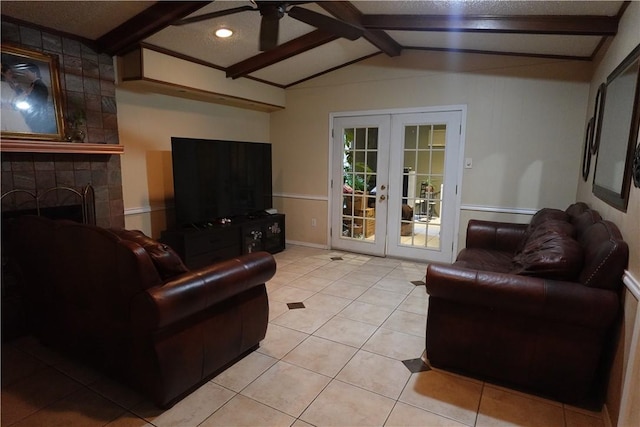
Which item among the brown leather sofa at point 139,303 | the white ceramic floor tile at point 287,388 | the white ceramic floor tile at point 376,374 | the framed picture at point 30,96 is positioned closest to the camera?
the brown leather sofa at point 139,303

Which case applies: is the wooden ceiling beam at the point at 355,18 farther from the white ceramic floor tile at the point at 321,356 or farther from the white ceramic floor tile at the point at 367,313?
the white ceramic floor tile at the point at 321,356

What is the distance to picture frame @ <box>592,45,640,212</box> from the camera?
190 centimetres

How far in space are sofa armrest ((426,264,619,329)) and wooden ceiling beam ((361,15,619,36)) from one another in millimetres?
2039

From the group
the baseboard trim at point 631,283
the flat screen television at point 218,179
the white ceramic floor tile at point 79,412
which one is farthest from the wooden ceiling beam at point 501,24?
the white ceramic floor tile at point 79,412

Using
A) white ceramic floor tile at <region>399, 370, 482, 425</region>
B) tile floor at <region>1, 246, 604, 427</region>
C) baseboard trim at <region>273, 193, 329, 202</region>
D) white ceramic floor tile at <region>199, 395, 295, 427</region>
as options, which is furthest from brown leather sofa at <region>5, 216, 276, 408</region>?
baseboard trim at <region>273, 193, 329, 202</region>

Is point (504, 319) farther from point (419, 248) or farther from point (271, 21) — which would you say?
point (419, 248)

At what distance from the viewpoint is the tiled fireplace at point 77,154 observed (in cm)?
262

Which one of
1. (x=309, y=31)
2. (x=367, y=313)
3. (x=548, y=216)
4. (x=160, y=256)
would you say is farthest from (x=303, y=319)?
(x=309, y=31)

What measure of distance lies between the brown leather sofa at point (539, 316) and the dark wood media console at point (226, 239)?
2.54 meters

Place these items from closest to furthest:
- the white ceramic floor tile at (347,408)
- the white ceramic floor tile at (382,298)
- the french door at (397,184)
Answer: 1. the white ceramic floor tile at (347,408)
2. the white ceramic floor tile at (382,298)
3. the french door at (397,184)

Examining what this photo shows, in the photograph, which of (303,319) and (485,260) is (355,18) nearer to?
(485,260)

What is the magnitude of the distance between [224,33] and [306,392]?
303 cm

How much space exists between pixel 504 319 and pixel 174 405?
1.84 metres

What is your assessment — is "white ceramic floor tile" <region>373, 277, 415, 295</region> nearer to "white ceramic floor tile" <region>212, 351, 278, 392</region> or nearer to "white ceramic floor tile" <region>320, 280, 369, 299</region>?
"white ceramic floor tile" <region>320, 280, 369, 299</region>
